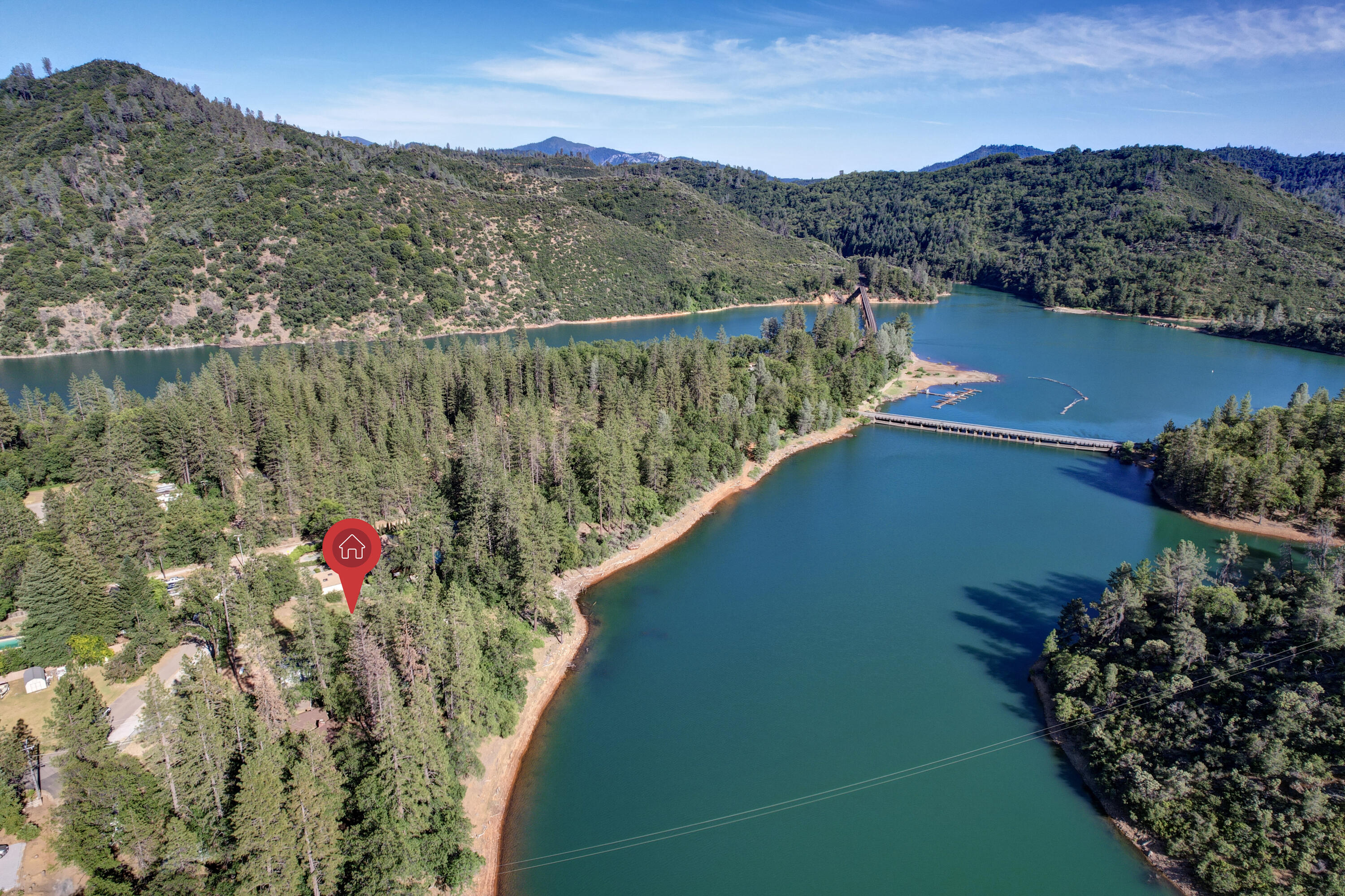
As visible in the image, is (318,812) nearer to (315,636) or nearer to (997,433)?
(315,636)

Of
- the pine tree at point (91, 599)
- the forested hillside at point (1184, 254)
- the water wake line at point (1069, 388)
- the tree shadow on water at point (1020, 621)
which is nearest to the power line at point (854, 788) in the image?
the tree shadow on water at point (1020, 621)

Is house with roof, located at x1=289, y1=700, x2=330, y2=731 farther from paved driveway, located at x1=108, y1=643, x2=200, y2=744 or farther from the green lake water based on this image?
the green lake water

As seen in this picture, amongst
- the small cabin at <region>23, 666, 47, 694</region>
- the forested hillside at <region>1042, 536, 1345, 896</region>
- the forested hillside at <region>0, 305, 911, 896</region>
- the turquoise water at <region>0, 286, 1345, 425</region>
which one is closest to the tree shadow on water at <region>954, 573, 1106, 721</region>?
the forested hillside at <region>1042, 536, 1345, 896</region>

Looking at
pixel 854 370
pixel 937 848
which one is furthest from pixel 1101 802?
pixel 854 370

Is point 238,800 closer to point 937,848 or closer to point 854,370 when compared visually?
point 937,848

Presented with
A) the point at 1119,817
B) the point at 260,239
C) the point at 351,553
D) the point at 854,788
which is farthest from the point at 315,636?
the point at 260,239

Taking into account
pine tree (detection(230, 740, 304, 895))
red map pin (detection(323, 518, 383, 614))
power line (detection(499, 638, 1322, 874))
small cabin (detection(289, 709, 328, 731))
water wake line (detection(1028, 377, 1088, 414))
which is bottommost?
power line (detection(499, 638, 1322, 874))
